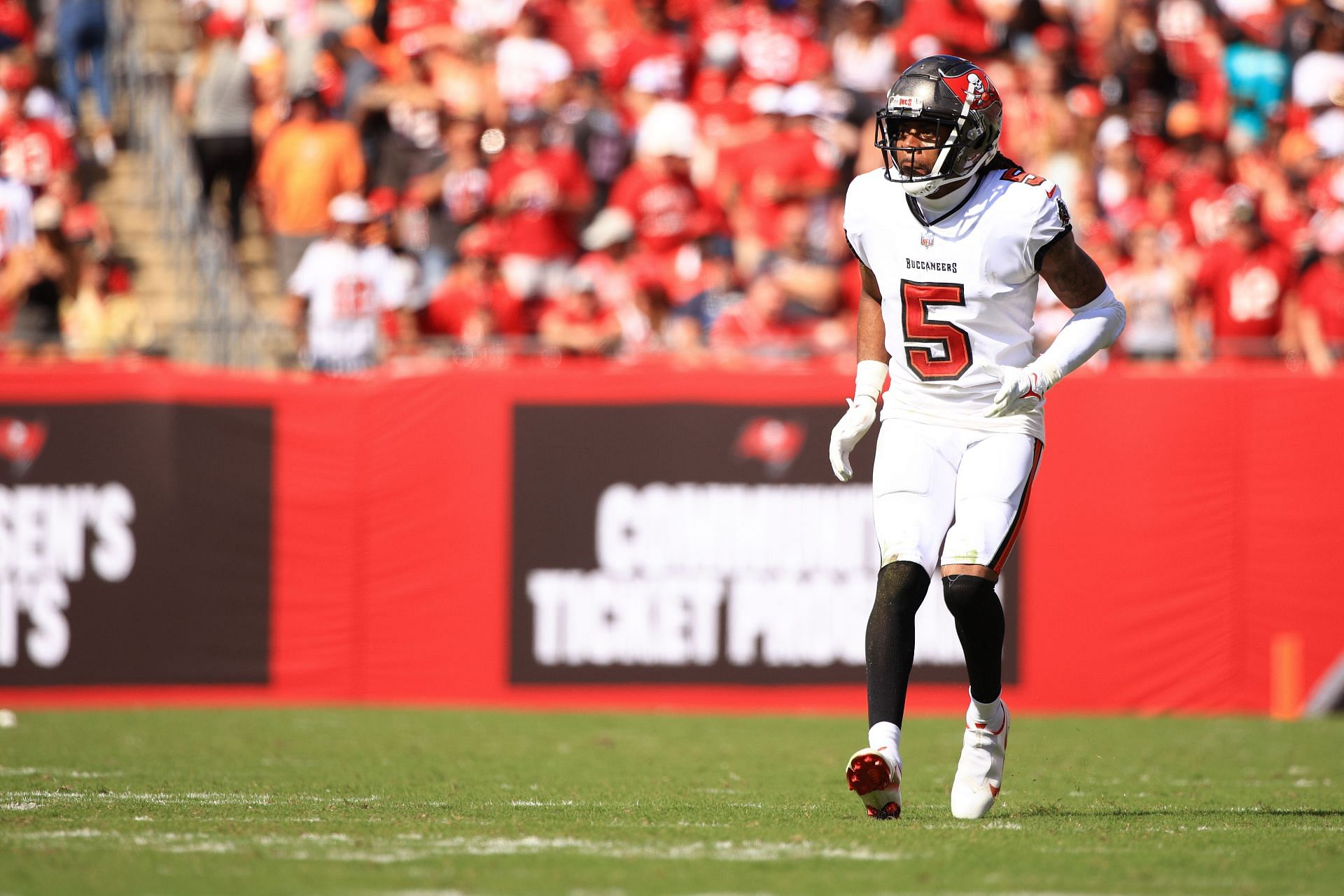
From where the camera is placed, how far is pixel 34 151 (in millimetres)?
12750

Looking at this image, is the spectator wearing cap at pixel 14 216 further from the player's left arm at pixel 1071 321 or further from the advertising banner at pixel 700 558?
the player's left arm at pixel 1071 321

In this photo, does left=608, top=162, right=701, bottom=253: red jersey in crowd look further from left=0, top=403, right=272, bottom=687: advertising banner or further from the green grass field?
the green grass field

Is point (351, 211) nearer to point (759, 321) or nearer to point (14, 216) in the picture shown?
point (14, 216)

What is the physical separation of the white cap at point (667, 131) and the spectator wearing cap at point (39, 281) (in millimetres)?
3986

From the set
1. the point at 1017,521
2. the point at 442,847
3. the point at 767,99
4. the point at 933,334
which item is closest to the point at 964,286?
the point at 933,334

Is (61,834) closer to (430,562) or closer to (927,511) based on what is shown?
(927,511)

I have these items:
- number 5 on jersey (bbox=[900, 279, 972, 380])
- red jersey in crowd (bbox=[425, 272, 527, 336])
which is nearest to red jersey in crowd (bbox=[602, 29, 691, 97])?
red jersey in crowd (bbox=[425, 272, 527, 336])

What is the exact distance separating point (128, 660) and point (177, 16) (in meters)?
6.99

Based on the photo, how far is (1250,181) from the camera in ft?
41.4

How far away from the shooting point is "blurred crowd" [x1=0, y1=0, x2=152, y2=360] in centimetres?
1121

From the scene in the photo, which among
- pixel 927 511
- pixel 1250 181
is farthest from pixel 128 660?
pixel 1250 181

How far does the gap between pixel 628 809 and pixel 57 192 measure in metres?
8.19

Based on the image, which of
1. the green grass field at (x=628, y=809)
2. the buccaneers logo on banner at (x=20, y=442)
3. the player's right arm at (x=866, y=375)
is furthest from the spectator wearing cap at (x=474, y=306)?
the player's right arm at (x=866, y=375)

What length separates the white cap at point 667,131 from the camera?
42.0 ft
